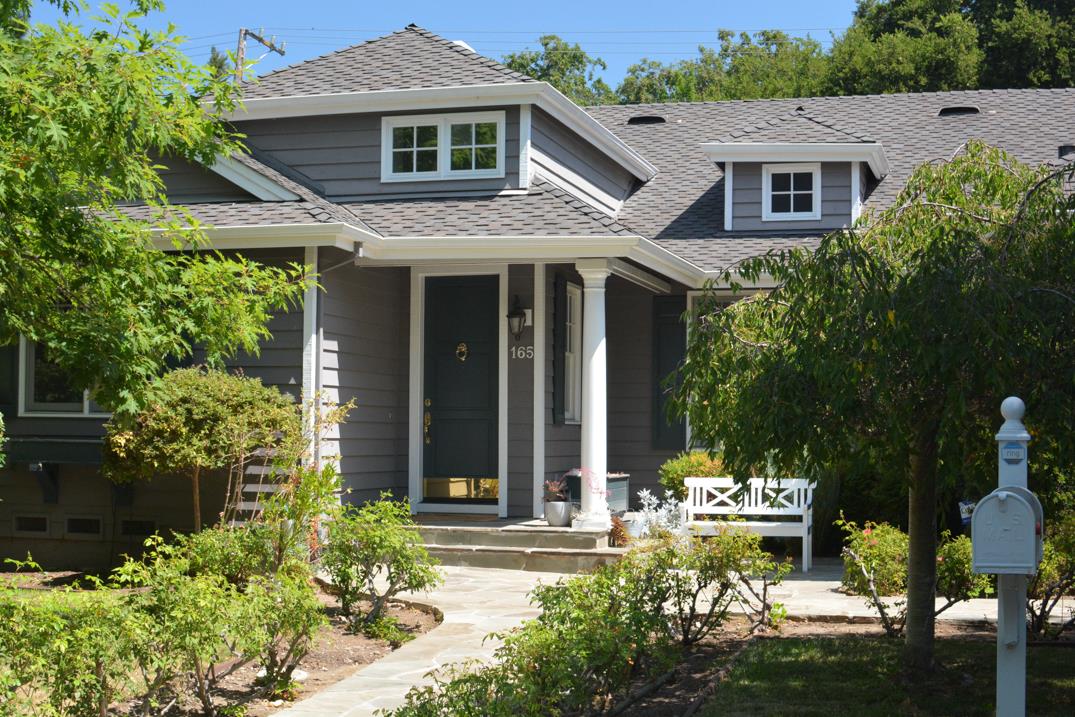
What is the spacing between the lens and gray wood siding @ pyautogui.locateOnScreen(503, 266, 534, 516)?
Answer: 13539 mm

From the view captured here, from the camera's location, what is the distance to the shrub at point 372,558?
871 centimetres

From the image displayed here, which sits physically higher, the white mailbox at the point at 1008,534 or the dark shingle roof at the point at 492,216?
the dark shingle roof at the point at 492,216

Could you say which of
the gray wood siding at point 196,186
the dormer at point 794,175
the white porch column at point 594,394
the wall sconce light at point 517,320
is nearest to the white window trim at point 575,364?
the wall sconce light at point 517,320

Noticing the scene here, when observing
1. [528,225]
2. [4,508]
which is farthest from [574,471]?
[4,508]

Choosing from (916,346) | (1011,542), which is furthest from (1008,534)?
(916,346)

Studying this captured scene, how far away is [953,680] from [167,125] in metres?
5.65

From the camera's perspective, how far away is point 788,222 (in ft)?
51.9

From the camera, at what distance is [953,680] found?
7059 millimetres

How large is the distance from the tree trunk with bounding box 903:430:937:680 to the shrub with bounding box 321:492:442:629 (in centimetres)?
336

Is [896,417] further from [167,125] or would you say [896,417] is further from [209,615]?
[167,125]

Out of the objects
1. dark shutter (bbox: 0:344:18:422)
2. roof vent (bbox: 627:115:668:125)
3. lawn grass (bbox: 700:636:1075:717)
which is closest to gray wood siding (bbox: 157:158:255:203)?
dark shutter (bbox: 0:344:18:422)

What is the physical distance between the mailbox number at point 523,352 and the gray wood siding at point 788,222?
3.94 metres

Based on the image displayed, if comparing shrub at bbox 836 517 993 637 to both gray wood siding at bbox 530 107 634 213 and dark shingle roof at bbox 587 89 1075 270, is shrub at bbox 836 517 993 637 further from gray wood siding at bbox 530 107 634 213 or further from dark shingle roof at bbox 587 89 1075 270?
gray wood siding at bbox 530 107 634 213

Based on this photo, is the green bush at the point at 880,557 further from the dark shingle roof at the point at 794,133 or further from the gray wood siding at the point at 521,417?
the dark shingle roof at the point at 794,133
